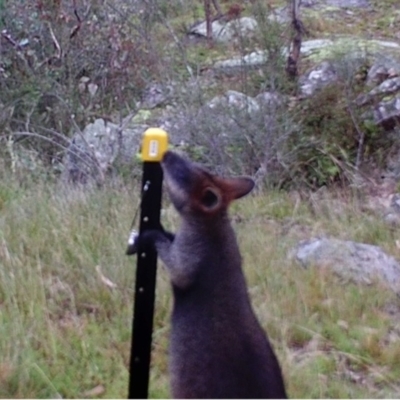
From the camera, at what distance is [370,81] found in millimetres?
11148

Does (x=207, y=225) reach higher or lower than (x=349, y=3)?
lower

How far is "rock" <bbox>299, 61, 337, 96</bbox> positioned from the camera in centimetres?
1114

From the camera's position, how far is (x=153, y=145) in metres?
3.94

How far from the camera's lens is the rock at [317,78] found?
11.1m

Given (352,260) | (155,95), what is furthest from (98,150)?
(352,260)

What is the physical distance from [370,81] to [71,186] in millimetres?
4630

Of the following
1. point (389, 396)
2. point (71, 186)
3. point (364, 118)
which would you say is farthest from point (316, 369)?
point (364, 118)

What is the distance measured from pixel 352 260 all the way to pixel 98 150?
396cm

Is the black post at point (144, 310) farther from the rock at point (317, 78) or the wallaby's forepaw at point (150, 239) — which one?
the rock at point (317, 78)

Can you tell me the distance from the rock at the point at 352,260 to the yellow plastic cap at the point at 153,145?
241 cm

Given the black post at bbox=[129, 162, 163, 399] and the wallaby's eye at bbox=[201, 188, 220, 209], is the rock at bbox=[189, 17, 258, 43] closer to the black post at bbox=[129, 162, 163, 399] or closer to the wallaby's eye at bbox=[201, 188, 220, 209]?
the wallaby's eye at bbox=[201, 188, 220, 209]

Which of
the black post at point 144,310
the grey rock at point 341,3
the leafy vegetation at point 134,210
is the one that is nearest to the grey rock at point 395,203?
the leafy vegetation at point 134,210

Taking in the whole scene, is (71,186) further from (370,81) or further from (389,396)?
(370,81)

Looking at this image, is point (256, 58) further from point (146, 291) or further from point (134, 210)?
point (146, 291)
